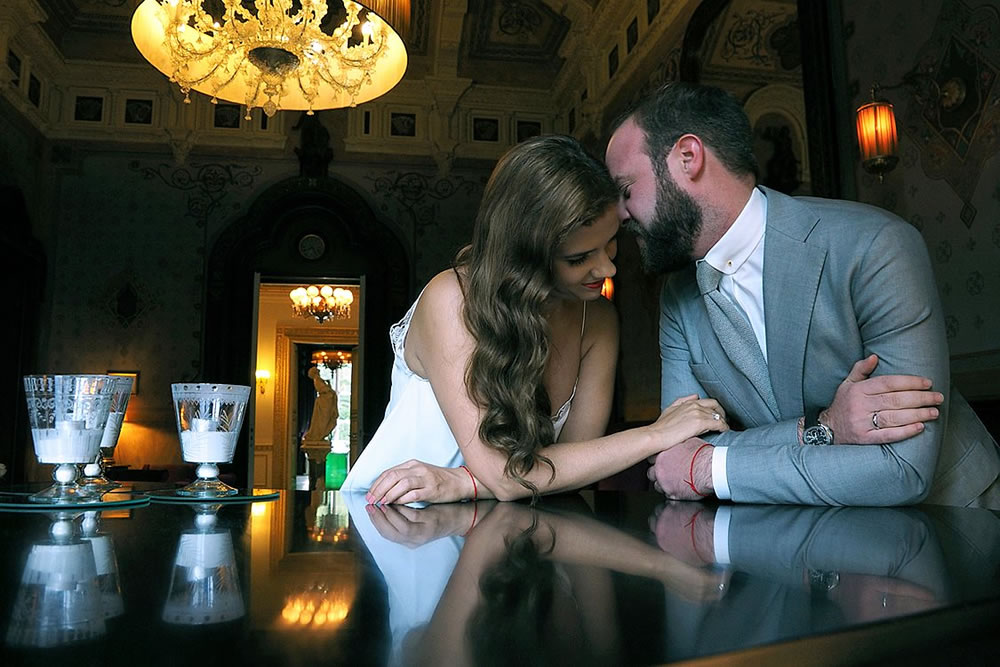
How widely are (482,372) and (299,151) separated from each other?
7.89m

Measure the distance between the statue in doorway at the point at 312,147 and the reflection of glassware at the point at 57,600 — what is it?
8.48 m

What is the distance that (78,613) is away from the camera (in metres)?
0.43

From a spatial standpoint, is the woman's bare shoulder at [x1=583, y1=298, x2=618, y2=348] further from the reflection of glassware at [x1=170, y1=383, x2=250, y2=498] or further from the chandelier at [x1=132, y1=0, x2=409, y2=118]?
the chandelier at [x1=132, y1=0, x2=409, y2=118]

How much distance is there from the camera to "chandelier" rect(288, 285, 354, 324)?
34.2ft

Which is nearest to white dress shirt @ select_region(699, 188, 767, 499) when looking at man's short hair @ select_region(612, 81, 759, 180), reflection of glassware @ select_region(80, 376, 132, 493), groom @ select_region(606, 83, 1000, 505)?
groom @ select_region(606, 83, 1000, 505)

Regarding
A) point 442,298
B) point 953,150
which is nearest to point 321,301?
point 953,150

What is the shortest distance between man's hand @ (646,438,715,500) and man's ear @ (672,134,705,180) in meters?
0.62

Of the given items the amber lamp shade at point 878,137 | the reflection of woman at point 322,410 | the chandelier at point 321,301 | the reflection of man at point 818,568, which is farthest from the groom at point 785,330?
the reflection of woman at point 322,410

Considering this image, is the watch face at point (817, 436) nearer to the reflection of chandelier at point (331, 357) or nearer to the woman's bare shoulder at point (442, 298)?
the woman's bare shoulder at point (442, 298)

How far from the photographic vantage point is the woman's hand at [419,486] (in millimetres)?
1341

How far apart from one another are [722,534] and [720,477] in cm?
57

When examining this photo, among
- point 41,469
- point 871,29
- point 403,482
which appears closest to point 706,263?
point 403,482

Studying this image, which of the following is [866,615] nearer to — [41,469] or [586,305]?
[586,305]

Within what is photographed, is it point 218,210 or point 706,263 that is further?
point 218,210
